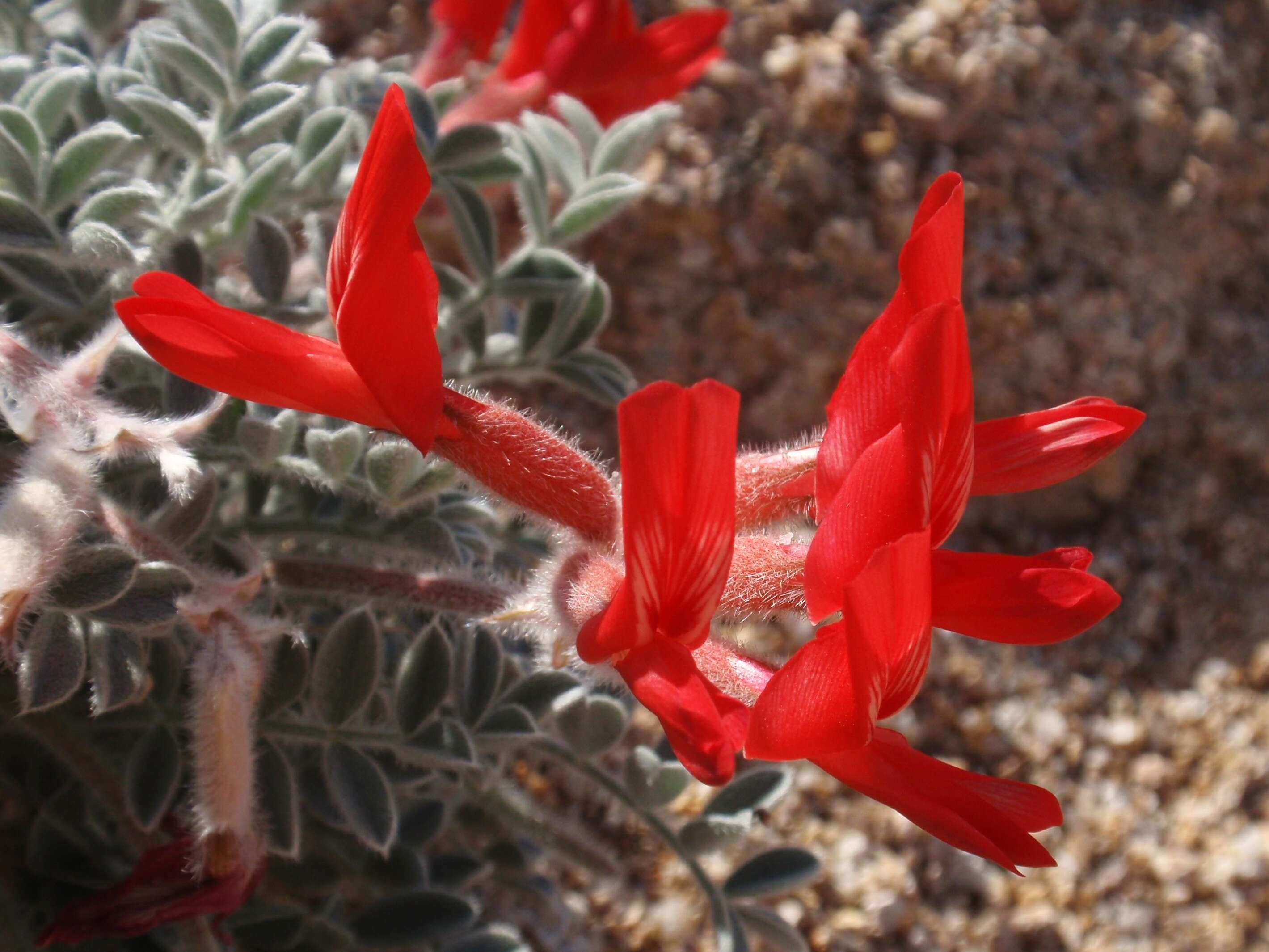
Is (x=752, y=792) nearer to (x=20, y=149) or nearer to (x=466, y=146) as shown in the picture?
(x=466, y=146)

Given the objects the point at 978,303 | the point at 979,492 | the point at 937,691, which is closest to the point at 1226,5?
the point at 978,303

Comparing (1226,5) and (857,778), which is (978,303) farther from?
(857,778)

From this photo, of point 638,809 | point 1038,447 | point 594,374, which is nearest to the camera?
point 1038,447

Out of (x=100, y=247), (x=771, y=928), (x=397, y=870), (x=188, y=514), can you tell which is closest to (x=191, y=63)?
(x=100, y=247)

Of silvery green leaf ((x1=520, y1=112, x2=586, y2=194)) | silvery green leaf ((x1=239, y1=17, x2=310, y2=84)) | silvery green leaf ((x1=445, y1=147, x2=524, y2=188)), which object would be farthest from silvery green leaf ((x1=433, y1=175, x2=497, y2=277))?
silvery green leaf ((x1=239, y1=17, x2=310, y2=84))

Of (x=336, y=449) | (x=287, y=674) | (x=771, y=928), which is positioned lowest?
(x=771, y=928)
